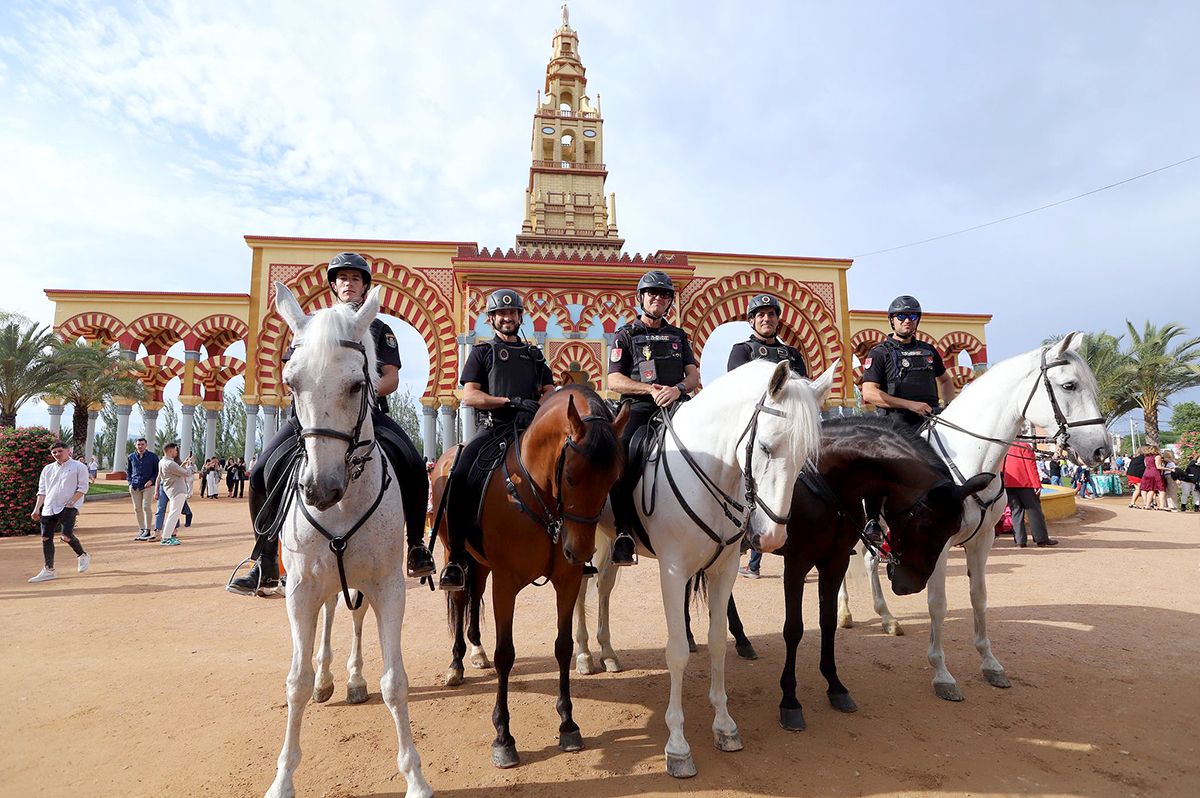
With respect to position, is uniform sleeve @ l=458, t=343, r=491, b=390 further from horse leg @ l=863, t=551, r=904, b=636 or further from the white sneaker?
the white sneaker

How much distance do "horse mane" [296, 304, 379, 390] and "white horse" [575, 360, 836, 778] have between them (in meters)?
1.94

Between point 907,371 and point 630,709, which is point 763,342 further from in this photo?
point 630,709

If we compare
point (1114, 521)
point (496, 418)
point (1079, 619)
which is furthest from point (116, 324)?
point (1114, 521)

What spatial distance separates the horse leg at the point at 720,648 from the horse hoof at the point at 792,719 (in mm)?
318

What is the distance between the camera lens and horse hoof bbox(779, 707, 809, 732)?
132 inches

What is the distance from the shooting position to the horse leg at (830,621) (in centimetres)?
368

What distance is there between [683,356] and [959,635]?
3.58 meters

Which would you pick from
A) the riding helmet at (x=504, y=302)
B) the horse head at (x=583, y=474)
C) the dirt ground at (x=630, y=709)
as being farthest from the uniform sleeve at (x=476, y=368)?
the dirt ground at (x=630, y=709)

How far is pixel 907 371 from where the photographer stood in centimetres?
517

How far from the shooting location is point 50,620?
5.88m

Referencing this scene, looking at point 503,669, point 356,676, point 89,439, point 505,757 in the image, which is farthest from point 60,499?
point 89,439

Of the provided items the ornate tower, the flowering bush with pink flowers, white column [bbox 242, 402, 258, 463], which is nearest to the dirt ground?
the flowering bush with pink flowers


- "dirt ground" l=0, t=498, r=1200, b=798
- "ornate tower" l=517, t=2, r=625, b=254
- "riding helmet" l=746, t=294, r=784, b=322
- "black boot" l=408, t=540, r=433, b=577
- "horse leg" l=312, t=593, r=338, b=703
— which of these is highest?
"ornate tower" l=517, t=2, r=625, b=254

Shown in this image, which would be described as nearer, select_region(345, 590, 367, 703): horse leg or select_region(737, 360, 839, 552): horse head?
select_region(737, 360, 839, 552): horse head
